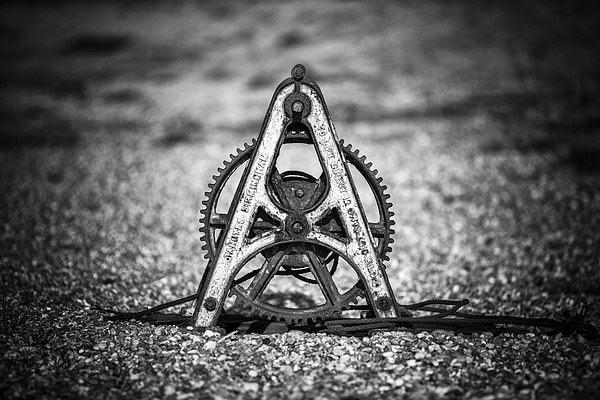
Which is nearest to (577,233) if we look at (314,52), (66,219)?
(66,219)

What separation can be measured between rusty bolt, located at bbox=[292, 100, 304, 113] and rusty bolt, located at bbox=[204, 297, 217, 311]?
177 cm

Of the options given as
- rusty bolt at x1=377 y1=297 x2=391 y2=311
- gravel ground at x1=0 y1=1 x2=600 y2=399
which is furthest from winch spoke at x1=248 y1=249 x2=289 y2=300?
rusty bolt at x1=377 y1=297 x2=391 y2=311

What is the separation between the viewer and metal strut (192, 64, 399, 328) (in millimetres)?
5359

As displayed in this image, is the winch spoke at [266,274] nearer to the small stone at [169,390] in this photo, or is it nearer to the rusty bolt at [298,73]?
the small stone at [169,390]

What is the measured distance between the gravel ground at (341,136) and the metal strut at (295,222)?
1.34 feet

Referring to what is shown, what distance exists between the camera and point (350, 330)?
5578mm

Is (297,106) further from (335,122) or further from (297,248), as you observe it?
(335,122)

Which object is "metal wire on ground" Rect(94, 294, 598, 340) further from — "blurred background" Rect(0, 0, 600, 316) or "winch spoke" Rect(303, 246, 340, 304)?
"blurred background" Rect(0, 0, 600, 316)

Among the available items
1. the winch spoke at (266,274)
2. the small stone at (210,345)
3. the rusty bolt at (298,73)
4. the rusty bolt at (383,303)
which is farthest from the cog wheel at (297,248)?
the rusty bolt at (298,73)

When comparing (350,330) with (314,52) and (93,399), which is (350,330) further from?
(314,52)

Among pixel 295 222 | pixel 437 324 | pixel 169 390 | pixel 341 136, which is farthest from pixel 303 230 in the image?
pixel 341 136

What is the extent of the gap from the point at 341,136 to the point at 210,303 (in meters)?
10.1

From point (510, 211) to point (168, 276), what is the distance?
584cm

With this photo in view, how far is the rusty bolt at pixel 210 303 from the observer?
551 centimetres
